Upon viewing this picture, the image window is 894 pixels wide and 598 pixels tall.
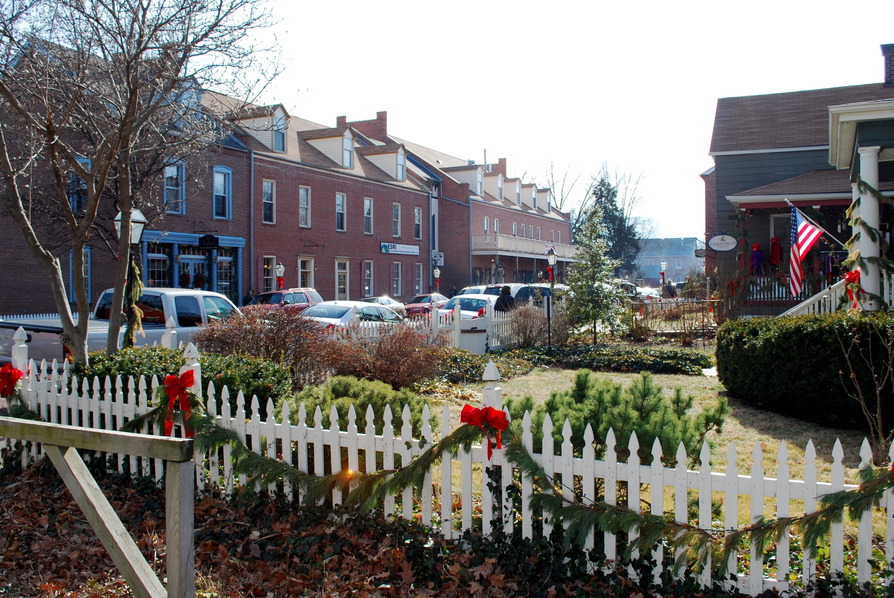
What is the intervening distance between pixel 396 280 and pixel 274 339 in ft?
101

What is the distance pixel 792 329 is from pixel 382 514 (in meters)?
5.53

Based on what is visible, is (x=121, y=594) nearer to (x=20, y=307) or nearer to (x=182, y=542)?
(x=182, y=542)

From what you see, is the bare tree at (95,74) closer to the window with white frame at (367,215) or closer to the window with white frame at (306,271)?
the window with white frame at (306,271)

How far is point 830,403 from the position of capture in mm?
7695

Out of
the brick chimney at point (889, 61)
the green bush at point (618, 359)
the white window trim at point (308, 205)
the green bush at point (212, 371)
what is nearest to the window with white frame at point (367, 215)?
the white window trim at point (308, 205)

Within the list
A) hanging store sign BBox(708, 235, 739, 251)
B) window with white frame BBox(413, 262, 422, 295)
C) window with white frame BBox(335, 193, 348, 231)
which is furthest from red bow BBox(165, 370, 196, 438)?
window with white frame BBox(413, 262, 422, 295)

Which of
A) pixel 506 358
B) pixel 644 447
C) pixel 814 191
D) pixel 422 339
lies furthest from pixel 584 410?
pixel 814 191

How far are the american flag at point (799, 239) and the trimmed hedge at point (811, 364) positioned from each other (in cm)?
308

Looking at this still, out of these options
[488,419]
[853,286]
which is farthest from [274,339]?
[853,286]

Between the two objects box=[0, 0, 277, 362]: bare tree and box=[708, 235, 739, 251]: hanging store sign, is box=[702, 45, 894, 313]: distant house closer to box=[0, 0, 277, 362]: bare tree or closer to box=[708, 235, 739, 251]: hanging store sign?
box=[708, 235, 739, 251]: hanging store sign

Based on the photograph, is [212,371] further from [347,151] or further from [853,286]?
[347,151]

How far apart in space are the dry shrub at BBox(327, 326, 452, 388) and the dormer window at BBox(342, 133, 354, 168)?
1029 inches

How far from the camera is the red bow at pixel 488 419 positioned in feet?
13.6

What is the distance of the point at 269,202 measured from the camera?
101 feet
